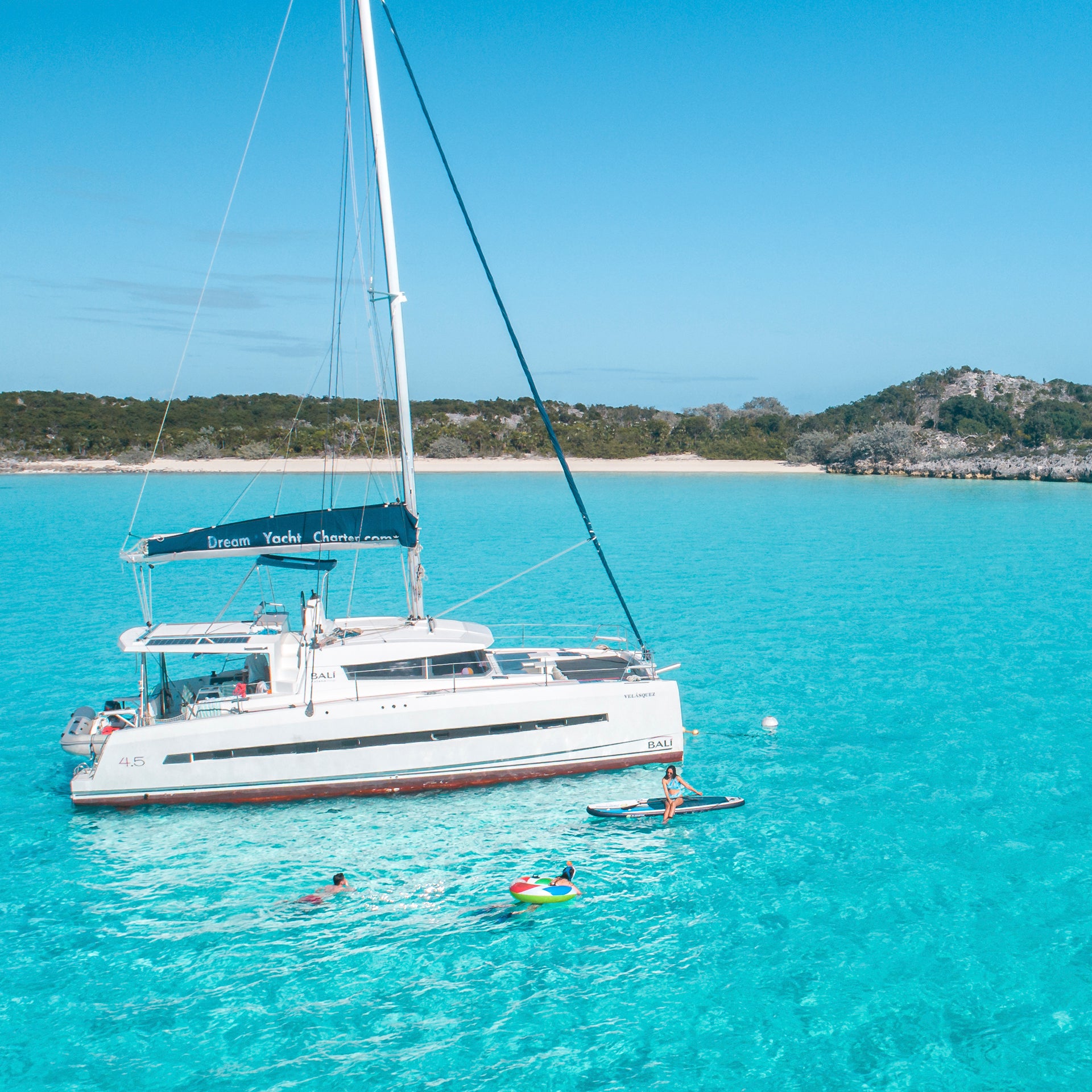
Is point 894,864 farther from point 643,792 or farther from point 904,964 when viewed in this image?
point 643,792

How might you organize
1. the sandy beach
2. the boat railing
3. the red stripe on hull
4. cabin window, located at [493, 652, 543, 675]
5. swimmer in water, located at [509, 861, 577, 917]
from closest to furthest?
swimmer in water, located at [509, 861, 577, 917] < the red stripe on hull < cabin window, located at [493, 652, 543, 675] < the boat railing < the sandy beach

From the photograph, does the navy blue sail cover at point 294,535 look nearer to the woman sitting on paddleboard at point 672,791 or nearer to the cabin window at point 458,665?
the cabin window at point 458,665

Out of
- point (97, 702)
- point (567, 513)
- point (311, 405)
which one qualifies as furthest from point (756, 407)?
point (97, 702)

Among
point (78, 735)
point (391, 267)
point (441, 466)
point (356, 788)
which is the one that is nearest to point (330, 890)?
point (356, 788)

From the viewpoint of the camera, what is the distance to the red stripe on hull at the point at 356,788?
14.6 m

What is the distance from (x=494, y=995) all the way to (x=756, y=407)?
180 m

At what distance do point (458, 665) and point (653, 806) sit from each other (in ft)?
14.0

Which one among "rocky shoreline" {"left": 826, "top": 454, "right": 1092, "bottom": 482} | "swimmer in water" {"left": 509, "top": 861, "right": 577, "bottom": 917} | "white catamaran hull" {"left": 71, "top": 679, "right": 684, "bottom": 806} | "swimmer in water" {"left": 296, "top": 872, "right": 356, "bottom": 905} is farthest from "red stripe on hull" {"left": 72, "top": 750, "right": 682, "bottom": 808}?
"rocky shoreline" {"left": 826, "top": 454, "right": 1092, "bottom": 482}

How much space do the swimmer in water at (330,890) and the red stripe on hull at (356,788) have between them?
8.64 ft

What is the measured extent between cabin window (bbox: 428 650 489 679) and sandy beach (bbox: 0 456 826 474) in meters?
77.8

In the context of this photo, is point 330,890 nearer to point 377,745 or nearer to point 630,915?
point 377,745

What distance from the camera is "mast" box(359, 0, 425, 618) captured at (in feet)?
49.6

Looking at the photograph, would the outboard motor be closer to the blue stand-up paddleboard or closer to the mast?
the mast

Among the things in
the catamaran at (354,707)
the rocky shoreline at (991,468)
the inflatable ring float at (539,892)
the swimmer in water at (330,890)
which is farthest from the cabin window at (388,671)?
the rocky shoreline at (991,468)
